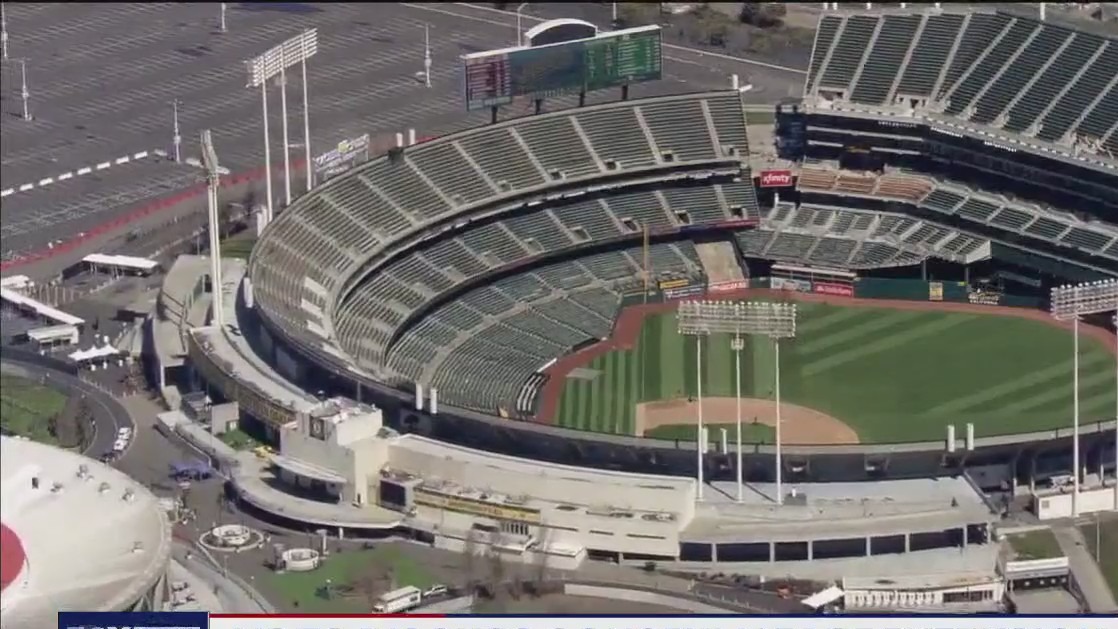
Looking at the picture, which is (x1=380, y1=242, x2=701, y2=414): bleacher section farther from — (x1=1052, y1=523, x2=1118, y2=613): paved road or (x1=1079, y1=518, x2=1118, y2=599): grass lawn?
(x1=1079, y1=518, x2=1118, y2=599): grass lawn

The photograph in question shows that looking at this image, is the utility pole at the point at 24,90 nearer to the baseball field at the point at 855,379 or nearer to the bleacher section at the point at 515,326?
the bleacher section at the point at 515,326

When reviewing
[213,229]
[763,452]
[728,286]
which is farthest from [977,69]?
[763,452]

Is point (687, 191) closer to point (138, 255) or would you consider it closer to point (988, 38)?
point (988, 38)

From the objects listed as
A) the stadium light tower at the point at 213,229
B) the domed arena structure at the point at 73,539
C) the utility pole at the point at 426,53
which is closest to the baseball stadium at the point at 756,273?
the stadium light tower at the point at 213,229

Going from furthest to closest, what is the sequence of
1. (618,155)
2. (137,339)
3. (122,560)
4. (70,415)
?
(618,155)
(137,339)
(70,415)
(122,560)

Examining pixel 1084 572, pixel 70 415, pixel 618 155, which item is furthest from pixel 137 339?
pixel 1084 572
